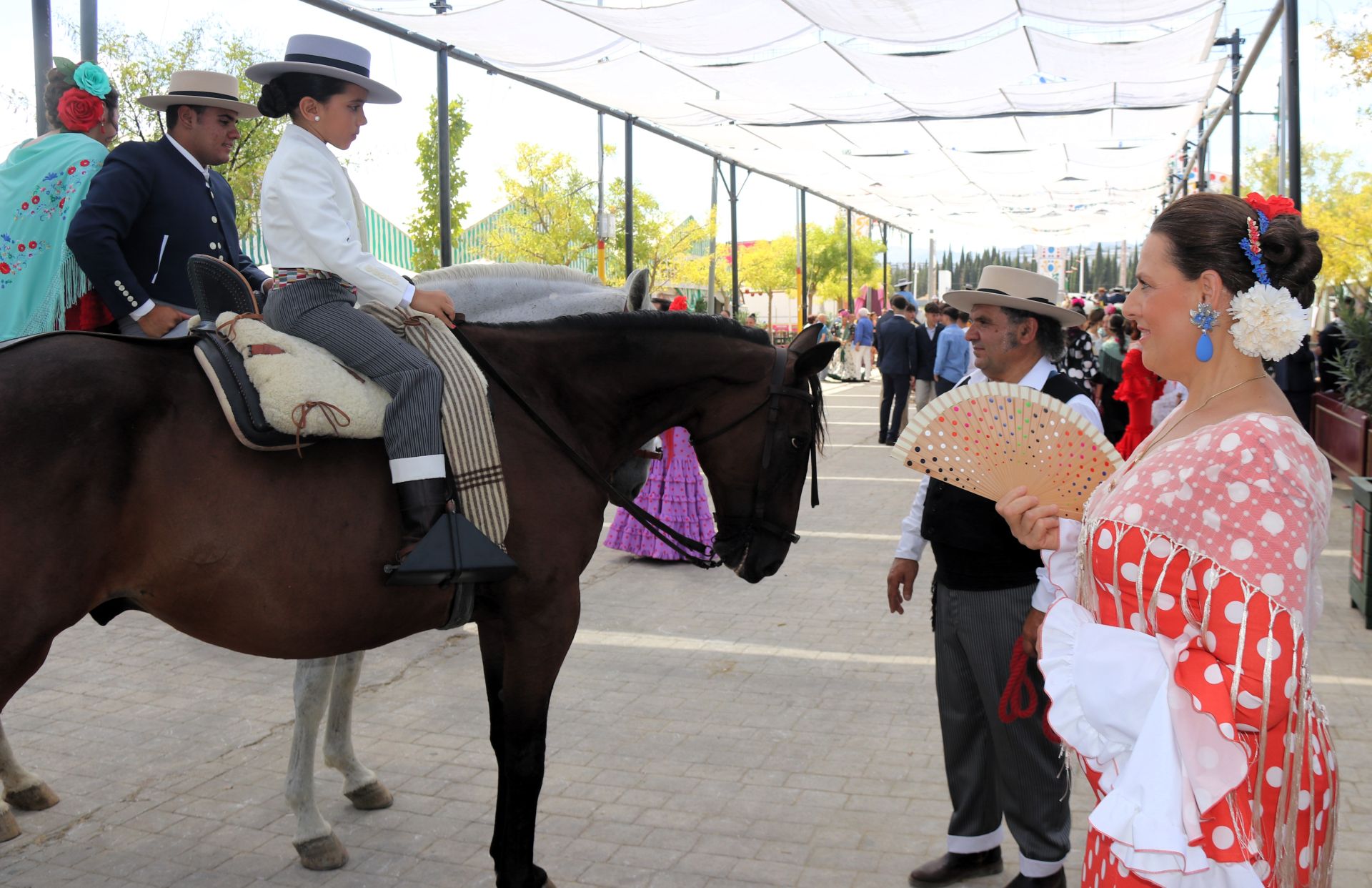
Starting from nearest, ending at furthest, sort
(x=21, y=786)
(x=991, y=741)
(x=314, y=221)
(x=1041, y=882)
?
1. (x=314, y=221)
2. (x=1041, y=882)
3. (x=991, y=741)
4. (x=21, y=786)

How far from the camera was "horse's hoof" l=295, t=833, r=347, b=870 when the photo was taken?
141 inches

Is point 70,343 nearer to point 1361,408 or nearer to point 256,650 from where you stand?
point 256,650

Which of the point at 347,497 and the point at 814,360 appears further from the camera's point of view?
the point at 814,360

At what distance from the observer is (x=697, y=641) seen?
6.32 metres

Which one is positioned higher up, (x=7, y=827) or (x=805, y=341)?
(x=805, y=341)

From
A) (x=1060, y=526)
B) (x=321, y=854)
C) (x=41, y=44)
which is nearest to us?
(x=1060, y=526)

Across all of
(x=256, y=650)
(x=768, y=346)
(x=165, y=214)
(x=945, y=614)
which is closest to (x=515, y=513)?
(x=256, y=650)

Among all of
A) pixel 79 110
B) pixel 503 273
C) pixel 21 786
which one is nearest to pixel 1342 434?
pixel 503 273

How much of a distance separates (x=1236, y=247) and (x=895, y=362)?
13.1 m

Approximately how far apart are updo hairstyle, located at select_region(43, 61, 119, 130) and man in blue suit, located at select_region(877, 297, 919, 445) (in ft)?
38.1

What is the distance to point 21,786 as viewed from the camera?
12.9 ft

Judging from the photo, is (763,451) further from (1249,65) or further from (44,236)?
(1249,65)

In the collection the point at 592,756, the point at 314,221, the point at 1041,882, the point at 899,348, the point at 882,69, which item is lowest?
the point at 592,756

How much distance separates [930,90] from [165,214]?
1097 centimetres
